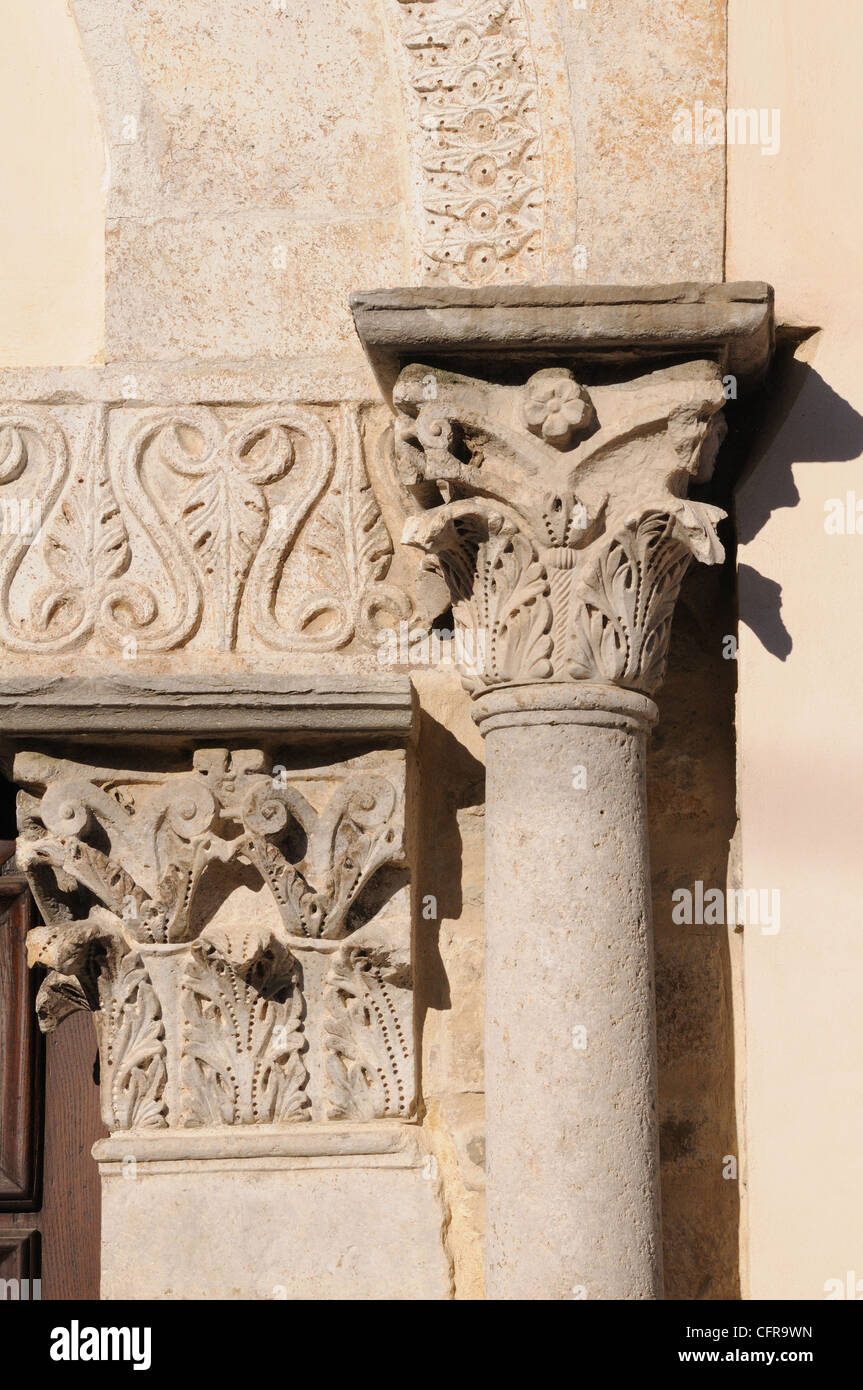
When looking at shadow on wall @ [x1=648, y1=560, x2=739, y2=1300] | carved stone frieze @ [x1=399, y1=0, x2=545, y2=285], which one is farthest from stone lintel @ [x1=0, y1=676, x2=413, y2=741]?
carved stone frieze @ [x1=399, y1=0, x2=545, y2=285]

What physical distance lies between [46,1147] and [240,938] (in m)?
0.74

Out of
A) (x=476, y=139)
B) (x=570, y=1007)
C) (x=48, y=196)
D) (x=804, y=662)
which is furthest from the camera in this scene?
(x=48, y=196)

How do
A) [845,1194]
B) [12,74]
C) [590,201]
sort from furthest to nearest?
1. [12,74]
2. [590,201]
3. [845,1194]

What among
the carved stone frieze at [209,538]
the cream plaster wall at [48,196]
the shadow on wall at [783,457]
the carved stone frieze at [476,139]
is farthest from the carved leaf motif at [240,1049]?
the carved stone frieze at [476,139]

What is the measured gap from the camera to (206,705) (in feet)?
9.71

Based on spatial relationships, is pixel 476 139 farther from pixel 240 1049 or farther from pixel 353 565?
pixel 240 1049

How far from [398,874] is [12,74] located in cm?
179

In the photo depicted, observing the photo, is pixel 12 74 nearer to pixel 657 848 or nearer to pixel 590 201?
pixel 590 201

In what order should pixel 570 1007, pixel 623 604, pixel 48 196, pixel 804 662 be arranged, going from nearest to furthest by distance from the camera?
pixel 570 1007, pixel 623 604, pixel 804 662, pixel 48 196

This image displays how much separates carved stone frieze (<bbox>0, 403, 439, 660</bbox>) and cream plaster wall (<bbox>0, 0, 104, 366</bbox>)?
0.65 ft

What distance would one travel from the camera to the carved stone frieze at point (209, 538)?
314 centimetres

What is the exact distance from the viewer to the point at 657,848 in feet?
10.3

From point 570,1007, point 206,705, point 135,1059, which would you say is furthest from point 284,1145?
point 206,705

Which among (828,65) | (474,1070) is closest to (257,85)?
(828,65)
